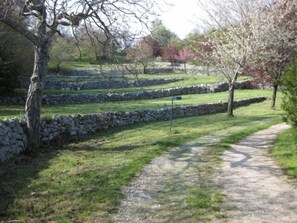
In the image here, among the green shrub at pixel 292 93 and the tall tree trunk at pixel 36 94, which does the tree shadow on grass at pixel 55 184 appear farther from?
the green shrub at pixel 292 93

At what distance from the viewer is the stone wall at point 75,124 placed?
478 inches

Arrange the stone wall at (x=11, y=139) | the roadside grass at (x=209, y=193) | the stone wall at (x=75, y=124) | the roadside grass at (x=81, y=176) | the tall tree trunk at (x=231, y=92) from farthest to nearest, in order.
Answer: the tall tree trunk at (x=231, y=92) → the stone wall at (x=75, y=124) → the stone wall at (x=11, y=139) → the roadside grass at (x=81, y=176) → the roadside grass at (x=209, y=193)

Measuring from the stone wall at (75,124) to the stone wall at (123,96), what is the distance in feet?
22.2

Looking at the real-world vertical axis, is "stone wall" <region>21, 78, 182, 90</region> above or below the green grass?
above

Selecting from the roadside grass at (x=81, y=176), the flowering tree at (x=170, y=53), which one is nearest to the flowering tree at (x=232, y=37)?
the roadside grass at (x=81, y=176)

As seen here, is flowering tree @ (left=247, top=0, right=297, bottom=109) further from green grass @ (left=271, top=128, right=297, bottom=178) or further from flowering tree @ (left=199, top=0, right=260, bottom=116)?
green grass @ (left=271, top=128, right=297, bottom=178)

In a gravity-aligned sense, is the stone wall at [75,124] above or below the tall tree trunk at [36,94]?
below

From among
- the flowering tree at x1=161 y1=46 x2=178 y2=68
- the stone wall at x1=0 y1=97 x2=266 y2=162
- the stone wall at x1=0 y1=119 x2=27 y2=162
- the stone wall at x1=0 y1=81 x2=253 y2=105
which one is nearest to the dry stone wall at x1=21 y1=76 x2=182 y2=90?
the stone wall at x1=0 y1=81 x2=253 y2=105

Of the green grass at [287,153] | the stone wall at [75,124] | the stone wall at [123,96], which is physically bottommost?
the green grass at [287,153]

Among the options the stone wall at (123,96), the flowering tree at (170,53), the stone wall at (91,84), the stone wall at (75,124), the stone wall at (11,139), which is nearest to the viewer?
the stone wall at (11,139)

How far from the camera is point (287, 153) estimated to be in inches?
472

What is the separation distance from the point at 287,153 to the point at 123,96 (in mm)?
19368

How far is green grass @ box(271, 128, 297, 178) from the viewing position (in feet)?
33.6

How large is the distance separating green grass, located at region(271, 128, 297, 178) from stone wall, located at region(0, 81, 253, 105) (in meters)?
15.6
